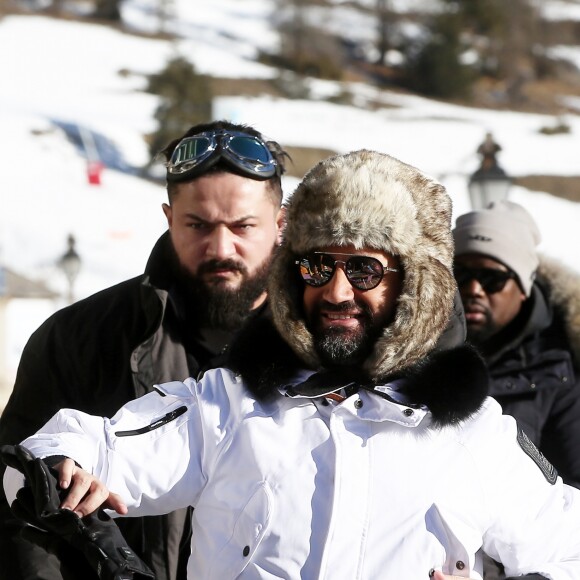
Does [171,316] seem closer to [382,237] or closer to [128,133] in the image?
[382,237]

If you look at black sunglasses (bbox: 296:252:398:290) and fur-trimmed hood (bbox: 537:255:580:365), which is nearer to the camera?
black sunglasses (bbox: 296:252:398:290)

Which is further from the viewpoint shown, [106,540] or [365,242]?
[365,242]

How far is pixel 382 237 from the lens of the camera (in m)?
2.52

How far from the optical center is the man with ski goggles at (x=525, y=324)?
369 cm

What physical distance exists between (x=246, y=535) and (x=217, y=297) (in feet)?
3.64

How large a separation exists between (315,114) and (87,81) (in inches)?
322

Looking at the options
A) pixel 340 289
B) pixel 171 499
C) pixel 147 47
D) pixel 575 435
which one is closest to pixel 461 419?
pixel 340 289

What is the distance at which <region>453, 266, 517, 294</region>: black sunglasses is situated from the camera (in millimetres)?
4113

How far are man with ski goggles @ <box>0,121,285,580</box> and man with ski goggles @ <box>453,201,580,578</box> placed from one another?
85cm

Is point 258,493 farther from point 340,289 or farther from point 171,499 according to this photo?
point 340,289

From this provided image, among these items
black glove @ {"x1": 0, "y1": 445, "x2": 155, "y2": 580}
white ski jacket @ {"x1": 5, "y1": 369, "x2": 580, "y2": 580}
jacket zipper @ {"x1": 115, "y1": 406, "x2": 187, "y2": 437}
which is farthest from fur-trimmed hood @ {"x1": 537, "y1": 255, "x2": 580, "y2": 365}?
black glove @ {"x1": 0, "y1": 445, "x2": 155, "y2": 580}

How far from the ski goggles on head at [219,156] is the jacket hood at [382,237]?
0.91 metres

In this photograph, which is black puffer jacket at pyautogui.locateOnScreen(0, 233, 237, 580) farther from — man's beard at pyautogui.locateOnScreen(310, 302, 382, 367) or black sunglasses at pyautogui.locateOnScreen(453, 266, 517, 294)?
black sunglasses at pyautogui.locateOnScreen(453, 266, 517, 294)

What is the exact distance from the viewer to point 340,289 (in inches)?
96.8
